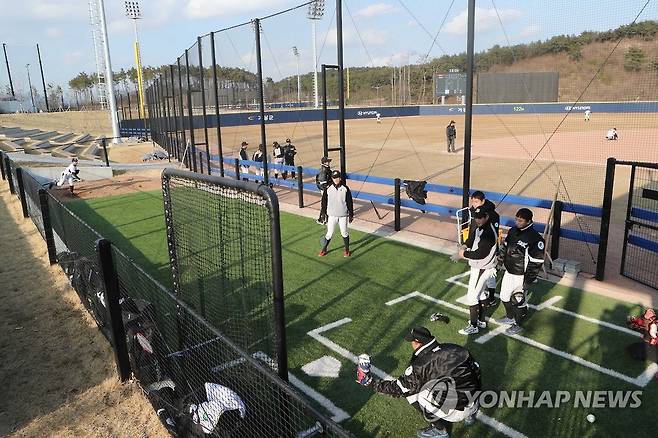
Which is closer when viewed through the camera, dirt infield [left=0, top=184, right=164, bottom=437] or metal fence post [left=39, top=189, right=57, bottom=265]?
dirt infield [left=0, top=184, right=164, bottom=437]

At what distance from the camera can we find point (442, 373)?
4.17 meters

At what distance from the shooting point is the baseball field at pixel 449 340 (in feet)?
16.5

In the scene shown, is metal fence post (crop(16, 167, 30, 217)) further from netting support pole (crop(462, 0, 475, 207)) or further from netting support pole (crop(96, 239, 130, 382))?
netting support pole (crop(462, 0, 475, 207))

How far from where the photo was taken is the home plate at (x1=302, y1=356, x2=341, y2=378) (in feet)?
19.3

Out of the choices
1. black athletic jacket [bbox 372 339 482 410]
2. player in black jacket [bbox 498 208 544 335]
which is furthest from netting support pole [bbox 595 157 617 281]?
black athletic jacket [bbox 372 339 482 410]

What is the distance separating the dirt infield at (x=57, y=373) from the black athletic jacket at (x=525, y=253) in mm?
4755

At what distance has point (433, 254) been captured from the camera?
10242mm

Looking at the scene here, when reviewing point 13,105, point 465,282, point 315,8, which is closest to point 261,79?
point 315,8

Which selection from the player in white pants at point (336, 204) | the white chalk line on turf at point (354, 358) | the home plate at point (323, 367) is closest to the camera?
the white chalk line on turf at point (354, 358)

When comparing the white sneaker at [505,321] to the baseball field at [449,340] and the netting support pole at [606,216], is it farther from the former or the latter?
the netting support pole at [606,216]

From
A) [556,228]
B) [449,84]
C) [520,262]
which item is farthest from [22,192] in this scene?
[449,84]

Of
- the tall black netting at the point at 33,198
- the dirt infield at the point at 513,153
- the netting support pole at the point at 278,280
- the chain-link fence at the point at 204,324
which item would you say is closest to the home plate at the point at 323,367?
the chain-link fence at the point at 204,324

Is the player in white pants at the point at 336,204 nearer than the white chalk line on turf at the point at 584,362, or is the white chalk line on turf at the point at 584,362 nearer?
the white chalk line on turf at the point at 584,362

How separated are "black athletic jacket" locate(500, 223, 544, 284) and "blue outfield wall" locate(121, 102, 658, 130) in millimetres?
28584
